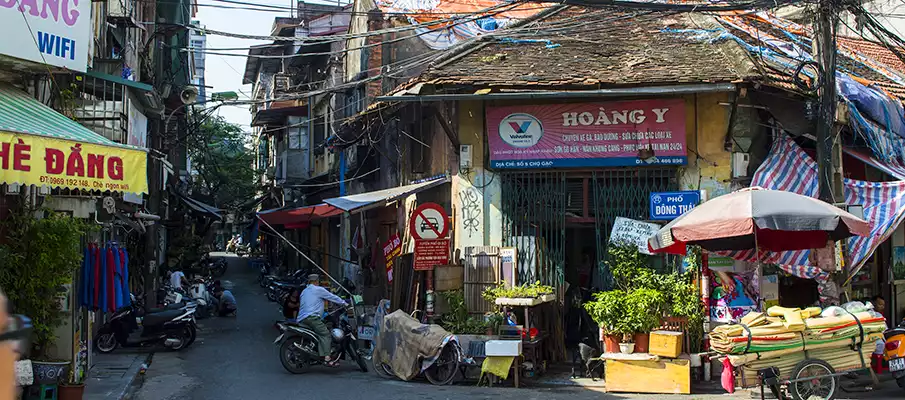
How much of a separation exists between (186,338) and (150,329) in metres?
0.67

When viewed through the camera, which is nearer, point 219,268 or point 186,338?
point 186,338

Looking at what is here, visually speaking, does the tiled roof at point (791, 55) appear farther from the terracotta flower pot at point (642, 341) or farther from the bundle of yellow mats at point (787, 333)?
the terracotta flower pot at point (642, 341)

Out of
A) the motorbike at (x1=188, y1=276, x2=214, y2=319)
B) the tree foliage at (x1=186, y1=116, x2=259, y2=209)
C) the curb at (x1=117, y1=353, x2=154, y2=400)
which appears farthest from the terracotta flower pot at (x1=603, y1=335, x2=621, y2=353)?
the tree foliage at (x1=186, y1=116, x2=259, y2=209)

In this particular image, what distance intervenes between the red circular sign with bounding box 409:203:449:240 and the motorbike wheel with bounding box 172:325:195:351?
17.5 ft

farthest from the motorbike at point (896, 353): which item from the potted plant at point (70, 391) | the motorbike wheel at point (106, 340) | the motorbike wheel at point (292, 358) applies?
the motorbike wheel at point (106, 340)

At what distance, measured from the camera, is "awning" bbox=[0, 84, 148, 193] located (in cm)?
783

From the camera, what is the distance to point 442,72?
1309 cm

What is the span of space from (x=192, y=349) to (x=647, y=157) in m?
8.87

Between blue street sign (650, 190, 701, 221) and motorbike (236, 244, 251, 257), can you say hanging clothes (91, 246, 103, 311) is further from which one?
motorbike (236, 244, 251, 257)

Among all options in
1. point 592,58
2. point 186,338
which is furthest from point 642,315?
point 186,338

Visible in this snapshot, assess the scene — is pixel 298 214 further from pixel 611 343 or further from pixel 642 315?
pixel 642 315

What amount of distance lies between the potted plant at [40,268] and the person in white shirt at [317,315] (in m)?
3.80

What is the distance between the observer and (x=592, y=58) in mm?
13695

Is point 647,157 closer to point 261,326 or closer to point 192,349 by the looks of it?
point 192,349
